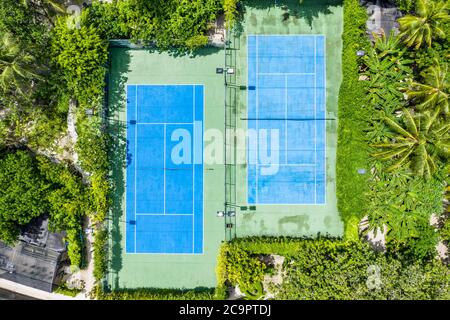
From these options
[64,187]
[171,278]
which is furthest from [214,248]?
[64,187]

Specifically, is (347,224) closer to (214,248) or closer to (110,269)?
(214,248)

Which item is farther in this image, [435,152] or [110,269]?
[110,269]

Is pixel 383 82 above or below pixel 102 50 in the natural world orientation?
below

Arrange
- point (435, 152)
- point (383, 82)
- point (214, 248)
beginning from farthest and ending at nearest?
1. point (214, 248)
2. point (383, 82)
3. point (435, 152)

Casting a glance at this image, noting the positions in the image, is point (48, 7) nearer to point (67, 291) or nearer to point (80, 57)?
point (80, 57)

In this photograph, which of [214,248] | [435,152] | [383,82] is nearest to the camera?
[435,152]

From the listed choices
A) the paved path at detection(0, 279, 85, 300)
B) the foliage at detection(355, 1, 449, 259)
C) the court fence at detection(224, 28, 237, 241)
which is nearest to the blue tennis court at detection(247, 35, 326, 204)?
the court fence at detection(224, 28, 237, 241)

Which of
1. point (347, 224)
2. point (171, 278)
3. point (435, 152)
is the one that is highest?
point (435, 152)

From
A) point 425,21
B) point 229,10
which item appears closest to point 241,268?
point 229,10
